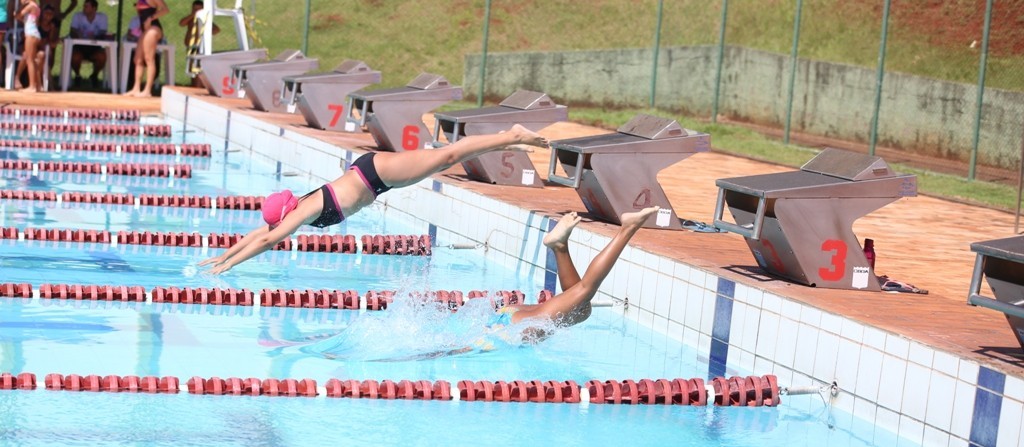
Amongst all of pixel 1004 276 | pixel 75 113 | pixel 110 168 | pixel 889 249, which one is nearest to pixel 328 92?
pixel 110 168

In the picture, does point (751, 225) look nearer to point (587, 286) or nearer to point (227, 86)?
point (587, 286)

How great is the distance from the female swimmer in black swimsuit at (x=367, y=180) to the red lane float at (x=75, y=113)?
10933mm

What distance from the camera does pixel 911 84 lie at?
18.2 meters

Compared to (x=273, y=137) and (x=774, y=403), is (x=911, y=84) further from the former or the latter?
(x=774, y=403)

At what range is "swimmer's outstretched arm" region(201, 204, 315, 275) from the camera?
713 cm

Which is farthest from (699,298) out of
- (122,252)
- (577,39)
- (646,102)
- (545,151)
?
(577,39)

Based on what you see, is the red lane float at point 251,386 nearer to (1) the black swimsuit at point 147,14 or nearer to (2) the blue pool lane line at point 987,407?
(2) the blue pool lane line at point 987,407

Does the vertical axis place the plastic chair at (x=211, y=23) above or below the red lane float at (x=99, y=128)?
above

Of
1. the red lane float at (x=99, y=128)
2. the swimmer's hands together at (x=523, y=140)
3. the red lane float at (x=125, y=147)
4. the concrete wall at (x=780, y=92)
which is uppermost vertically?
the concrete wall at (x=780, y=92)

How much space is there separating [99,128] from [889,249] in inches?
416

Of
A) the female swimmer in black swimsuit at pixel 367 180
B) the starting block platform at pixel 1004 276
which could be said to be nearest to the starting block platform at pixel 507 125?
the female swimmer in black swimsuit at pixel 367 180

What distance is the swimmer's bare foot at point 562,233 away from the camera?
6965mm

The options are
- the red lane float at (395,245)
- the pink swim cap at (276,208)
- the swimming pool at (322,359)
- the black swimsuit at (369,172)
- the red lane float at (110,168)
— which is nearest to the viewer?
the swimming pool at (322,359)

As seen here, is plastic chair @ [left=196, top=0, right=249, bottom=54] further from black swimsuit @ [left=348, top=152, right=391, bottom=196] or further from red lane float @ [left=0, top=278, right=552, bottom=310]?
black swimsuit @ [left=348, top=152, right=391, bottom=196]
